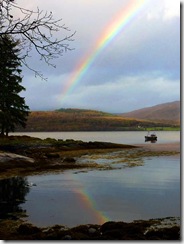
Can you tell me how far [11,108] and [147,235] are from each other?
1462 inches

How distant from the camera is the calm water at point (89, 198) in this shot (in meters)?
10.3

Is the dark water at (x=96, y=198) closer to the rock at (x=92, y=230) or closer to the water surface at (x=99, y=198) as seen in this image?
the water surface at (x=99, y=198)

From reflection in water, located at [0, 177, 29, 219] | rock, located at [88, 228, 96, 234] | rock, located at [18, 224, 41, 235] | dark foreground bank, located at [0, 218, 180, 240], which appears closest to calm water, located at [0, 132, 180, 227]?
reflection in water, located at [0, 177, 29, 219]

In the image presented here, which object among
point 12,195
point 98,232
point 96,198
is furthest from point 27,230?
point 12,195

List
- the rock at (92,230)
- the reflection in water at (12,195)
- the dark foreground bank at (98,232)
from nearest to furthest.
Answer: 1. the dark foreground bank at (98,232)
2. the rock at (92,230)
3. the reflection in water at (12,195)

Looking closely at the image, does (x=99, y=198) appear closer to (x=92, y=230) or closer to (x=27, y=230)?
(x=92, y=230)

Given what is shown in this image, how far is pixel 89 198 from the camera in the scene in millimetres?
12852

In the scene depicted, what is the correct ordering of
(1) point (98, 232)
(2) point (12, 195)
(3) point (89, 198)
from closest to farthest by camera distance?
(1) point (98, 232)
(3) point (89, 198)
(2) point (12, 195)

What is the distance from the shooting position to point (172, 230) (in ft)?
26.3

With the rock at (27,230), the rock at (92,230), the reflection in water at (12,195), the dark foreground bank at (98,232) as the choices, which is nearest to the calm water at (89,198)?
the reflection in water at (12,195)

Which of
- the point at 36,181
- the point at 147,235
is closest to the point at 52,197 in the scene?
the point at 36,181

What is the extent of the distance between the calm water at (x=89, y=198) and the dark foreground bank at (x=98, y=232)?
33.7 inches

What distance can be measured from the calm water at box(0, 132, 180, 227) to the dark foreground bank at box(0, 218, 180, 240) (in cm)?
86

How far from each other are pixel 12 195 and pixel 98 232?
604 cm
